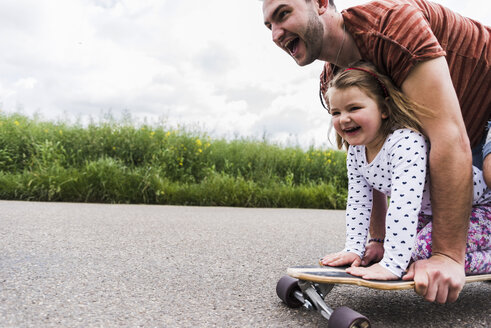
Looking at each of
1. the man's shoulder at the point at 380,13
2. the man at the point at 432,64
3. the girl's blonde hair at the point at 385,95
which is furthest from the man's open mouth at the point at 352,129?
the man's shoulder at the point at 380,13

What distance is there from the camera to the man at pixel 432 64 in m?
1.58

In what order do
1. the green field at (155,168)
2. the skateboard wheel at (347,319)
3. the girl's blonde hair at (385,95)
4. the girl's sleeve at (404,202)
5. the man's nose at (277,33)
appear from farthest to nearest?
the green field at (155,168) < the man's nose at (277,33) < the girl's blonde hair at (385,95) < the girl's sleeve at (404,202) < the skateboard wheel at (347,319)

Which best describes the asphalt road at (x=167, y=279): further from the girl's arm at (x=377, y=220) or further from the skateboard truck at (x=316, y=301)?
the girl's arm at (x=377, y=220)

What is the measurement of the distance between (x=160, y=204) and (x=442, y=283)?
3975 millimetres

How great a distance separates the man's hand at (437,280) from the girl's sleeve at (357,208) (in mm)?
306

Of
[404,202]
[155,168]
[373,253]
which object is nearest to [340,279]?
[404,202]

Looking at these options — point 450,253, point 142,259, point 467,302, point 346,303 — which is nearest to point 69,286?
point 142,259

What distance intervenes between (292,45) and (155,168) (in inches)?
149

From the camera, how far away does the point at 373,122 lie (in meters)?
1.66

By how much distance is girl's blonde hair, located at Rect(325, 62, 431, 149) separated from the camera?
1639 millimetres

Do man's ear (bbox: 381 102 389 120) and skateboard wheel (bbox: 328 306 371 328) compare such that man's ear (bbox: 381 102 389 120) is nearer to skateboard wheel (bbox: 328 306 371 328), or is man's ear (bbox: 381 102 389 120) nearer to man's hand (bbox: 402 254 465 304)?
man's hand (bbox: 402 254 465 304)

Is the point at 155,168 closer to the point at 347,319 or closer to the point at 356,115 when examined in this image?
the point at 356,115

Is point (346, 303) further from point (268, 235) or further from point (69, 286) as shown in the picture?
point (268, 235)

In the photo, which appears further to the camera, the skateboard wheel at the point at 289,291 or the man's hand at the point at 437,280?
the skateboard wheel at the point at 289,291
